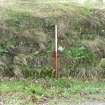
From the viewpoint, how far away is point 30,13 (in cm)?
1055

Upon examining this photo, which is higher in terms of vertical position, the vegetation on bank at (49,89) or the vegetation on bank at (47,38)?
→ the vegetation on bank at (47,38)

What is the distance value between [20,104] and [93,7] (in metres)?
4.75

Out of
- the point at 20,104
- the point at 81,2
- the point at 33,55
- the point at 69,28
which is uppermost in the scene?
the point at 81,2

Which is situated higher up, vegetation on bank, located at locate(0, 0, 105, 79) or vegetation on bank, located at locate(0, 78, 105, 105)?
vegetation on bank, located at locate(0, 0, 105, 79)

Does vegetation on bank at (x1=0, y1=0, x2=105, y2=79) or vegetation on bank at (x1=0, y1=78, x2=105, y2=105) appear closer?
vegetation on bank at (x1=0, y1=78, x2=105, y2=105)

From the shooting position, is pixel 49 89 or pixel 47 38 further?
pixel 47 38

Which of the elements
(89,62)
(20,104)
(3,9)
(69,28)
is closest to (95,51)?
(89,62)

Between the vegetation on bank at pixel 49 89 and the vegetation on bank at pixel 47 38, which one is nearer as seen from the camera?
the vegetation on bank at pixel 49 89

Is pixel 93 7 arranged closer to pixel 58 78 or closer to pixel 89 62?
pixel 89 62

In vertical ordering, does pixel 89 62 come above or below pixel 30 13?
below

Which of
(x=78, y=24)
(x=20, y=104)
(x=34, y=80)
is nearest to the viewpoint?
(x=20, y=104)

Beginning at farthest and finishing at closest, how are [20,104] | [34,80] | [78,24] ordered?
[78,24] < [34,80] < [20,104]

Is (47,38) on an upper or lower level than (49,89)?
upper

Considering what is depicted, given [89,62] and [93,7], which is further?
[93,7]
